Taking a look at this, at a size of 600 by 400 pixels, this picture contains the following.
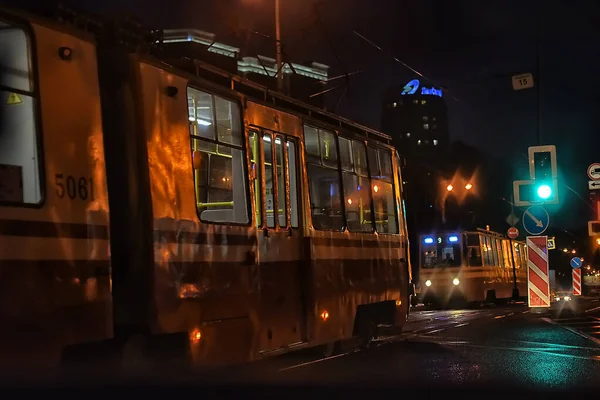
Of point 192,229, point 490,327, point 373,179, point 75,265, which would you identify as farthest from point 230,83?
point 490,327

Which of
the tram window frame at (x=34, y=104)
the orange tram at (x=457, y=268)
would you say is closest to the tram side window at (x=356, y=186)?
the tram window frame at (x=34, y=104)

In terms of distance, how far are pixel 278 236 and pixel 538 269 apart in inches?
445

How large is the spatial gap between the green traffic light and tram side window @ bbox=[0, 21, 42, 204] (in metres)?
14.3

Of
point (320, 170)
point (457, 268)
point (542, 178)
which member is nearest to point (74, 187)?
point (320, 170)

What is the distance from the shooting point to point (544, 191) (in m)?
17.1

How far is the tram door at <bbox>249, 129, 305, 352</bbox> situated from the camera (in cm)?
754

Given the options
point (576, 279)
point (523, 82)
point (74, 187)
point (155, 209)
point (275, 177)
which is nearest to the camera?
point (74, 187)

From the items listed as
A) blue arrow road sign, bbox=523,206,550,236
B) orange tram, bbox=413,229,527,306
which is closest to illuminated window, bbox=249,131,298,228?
blue arrow road sign, bbox=523,206,550,236

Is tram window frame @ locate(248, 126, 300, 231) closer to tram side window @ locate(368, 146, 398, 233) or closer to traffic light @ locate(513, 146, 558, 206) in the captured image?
tram side window @ locate(368, 146, 398, 233)

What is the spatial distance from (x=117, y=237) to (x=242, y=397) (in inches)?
79.8

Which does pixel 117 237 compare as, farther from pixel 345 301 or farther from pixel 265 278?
pixel 345 301

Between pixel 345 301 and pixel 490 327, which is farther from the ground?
pixel 345 301

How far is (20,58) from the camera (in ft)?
16.6

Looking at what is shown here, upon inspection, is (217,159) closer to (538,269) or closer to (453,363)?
(453,363)
